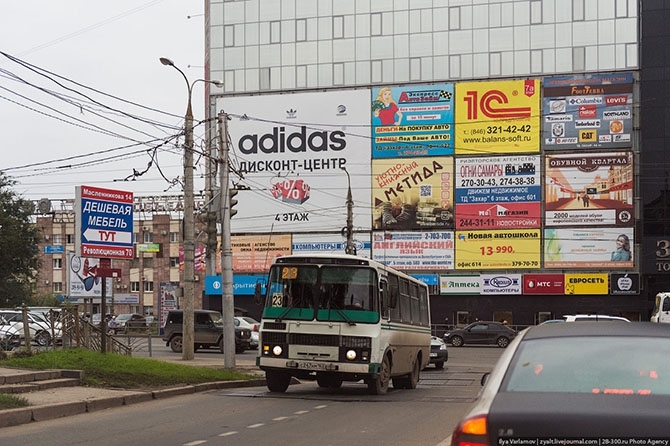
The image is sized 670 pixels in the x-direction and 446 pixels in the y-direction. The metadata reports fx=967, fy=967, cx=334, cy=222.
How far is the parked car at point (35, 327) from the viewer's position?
85.4 feet

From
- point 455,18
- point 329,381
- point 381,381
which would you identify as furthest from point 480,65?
point 381,381

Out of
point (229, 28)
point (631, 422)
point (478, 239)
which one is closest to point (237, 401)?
point (631, 422)

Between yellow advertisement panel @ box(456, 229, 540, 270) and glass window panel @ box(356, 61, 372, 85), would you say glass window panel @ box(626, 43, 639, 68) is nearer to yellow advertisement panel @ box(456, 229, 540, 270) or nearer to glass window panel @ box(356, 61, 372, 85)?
yellow advertisement panel @ box(456, 229, 540, 270)

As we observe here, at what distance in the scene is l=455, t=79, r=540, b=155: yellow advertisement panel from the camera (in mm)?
62094

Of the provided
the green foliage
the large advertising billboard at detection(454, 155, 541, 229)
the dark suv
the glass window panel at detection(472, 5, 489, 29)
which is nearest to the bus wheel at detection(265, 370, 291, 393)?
the green foliage

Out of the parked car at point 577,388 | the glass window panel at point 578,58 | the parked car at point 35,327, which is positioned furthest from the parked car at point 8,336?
the glass window panel at point 578,58

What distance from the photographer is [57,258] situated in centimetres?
11069

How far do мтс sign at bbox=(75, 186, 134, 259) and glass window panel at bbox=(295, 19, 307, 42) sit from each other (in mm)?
48237

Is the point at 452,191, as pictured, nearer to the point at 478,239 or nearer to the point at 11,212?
the point at 478,239

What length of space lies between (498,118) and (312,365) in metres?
46.1

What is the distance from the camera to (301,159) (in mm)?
67000

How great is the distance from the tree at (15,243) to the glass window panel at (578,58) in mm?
38079

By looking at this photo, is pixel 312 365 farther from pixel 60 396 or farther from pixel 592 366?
pixel 592 366

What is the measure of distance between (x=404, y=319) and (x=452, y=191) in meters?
42.2
